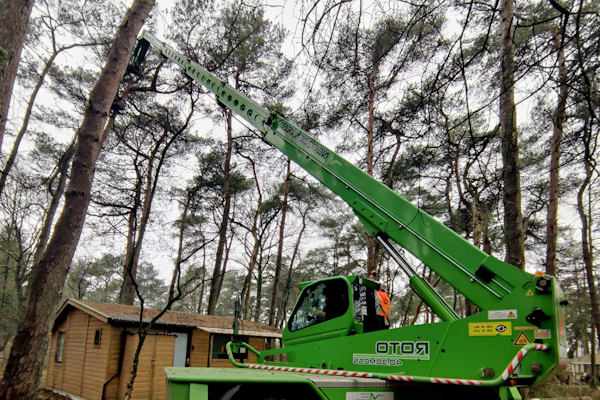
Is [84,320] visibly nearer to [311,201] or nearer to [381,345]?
[311,201]

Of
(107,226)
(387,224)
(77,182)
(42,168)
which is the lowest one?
(387,224)

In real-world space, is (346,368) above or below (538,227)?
below

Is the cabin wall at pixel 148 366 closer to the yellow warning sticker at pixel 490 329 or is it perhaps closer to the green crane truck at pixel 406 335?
the green crane truck at pixel 406 335

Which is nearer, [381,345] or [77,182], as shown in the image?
[381,345]

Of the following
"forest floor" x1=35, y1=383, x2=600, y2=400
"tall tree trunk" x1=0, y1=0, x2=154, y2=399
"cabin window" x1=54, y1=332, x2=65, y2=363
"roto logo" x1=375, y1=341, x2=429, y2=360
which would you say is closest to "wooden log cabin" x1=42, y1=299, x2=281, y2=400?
"cabin window" x1=54, y1=332, x2=65, y2=363

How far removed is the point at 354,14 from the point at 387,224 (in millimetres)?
2145

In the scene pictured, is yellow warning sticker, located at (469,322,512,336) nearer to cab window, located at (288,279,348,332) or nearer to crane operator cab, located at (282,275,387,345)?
crane operator cab, located at (282,275,387,345)

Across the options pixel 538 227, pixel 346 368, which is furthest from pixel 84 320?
pixel 538 227

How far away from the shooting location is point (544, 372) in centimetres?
286

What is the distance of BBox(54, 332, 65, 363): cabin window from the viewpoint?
14.5 metres

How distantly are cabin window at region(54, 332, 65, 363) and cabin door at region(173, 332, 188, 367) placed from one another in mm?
4931

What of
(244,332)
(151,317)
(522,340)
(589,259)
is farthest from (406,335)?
(589,259)

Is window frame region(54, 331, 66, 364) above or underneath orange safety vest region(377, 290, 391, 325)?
underneath

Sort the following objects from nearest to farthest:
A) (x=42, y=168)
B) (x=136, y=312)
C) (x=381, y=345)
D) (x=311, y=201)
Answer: (x=381, y=345) → (x=136, y=312) → (x=42, y=168) → (x=311, y=201)
